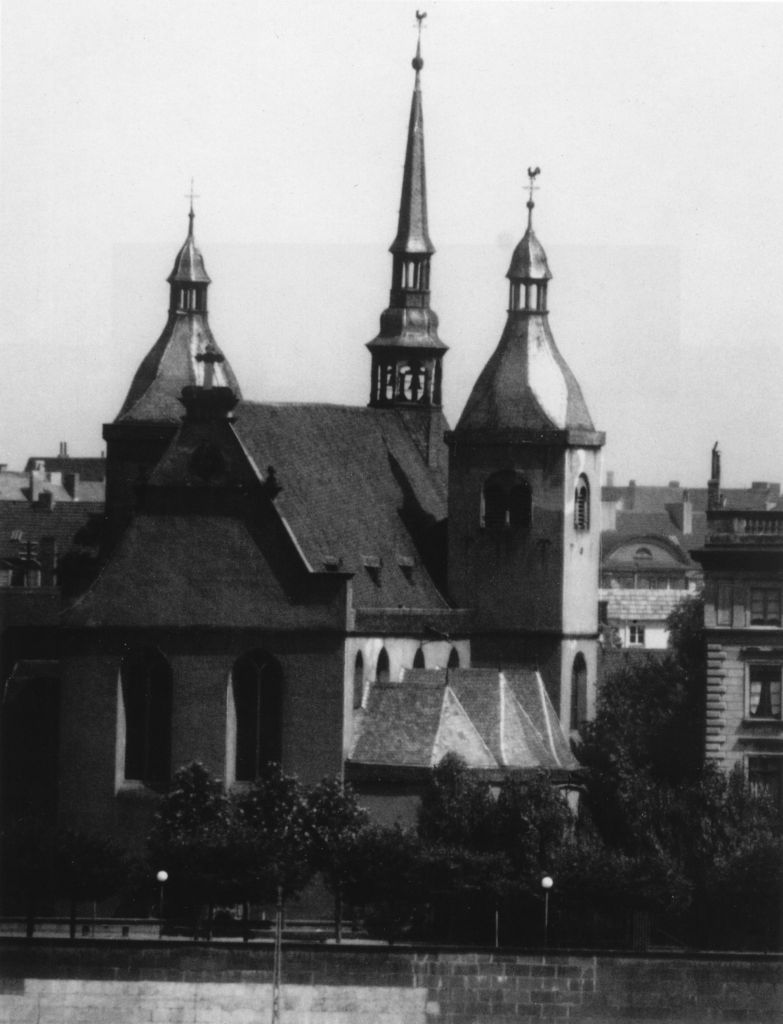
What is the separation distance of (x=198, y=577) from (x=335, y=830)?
9784 millimetres

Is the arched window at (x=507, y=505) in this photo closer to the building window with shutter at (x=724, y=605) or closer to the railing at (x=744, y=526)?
the railing at (x=744, y=526)

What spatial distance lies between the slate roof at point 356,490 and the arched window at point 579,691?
531 centimetres

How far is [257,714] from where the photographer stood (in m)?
97.2

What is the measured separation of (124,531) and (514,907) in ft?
59.7

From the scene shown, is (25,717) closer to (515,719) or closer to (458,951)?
(515,719)

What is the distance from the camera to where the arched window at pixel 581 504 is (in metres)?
108

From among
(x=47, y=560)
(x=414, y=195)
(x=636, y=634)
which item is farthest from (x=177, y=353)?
(x=636, y=634)

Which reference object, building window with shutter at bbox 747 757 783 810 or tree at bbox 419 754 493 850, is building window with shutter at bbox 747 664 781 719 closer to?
building window with shutter at bbox 747 757 783 810

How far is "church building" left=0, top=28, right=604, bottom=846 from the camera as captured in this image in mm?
97062

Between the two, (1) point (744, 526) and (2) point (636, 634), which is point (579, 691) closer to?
(1) point (744, 526)

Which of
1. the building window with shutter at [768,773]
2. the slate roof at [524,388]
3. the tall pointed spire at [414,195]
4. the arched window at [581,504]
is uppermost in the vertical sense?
the tall pointed spire at [414,195]

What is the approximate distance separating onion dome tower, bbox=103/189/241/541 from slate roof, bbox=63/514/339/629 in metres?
16.4

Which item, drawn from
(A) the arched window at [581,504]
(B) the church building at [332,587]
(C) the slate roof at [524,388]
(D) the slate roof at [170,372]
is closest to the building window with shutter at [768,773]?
(B) the church building at [332,587]

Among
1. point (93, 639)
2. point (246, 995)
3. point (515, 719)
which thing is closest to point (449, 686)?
point (515, 719)
